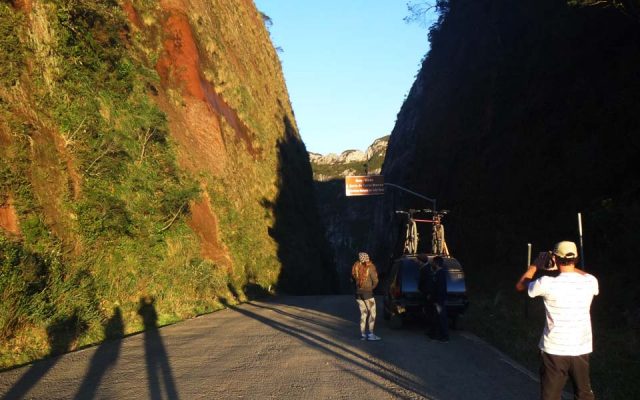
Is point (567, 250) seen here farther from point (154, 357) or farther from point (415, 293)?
point (415, 293)

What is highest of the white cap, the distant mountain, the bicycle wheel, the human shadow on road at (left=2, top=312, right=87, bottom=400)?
the distant mountain

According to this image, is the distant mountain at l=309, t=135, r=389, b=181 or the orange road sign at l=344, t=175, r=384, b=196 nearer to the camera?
the orange road sign at l=344, t=175, r=384, b=196

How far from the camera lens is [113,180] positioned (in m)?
16.0

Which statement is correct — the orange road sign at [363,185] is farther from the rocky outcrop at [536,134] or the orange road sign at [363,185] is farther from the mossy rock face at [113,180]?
the mossy rock face at [113,180]

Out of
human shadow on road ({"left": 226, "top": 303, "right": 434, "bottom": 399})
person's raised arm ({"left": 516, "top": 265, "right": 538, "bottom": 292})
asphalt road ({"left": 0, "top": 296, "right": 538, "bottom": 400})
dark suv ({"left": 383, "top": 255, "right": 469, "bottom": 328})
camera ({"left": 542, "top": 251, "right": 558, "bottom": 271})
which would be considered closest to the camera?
person's raised arm ({"left": 516, "top": 265, "right": 538, "bottom": 292})

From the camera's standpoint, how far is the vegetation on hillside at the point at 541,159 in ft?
41.1

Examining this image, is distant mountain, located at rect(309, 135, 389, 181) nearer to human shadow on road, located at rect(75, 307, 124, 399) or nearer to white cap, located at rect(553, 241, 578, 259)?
human shadow on road, located at rect(75, 307, 124, 399)

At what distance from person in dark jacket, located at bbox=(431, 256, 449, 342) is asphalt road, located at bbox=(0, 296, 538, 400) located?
30 cm

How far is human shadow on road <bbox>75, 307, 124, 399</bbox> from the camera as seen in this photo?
7.34 meters

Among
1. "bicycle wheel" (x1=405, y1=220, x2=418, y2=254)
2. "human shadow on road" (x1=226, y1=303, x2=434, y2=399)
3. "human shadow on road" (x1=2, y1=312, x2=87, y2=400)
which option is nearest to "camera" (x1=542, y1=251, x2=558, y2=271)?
"human shadow on road" (x1=226, y1=303, x2=434, y2=399)

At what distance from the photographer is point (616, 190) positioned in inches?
657

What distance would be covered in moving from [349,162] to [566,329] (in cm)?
18342

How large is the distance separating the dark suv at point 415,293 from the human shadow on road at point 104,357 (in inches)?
249

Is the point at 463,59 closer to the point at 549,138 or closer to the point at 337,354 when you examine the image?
the point at 549,138
